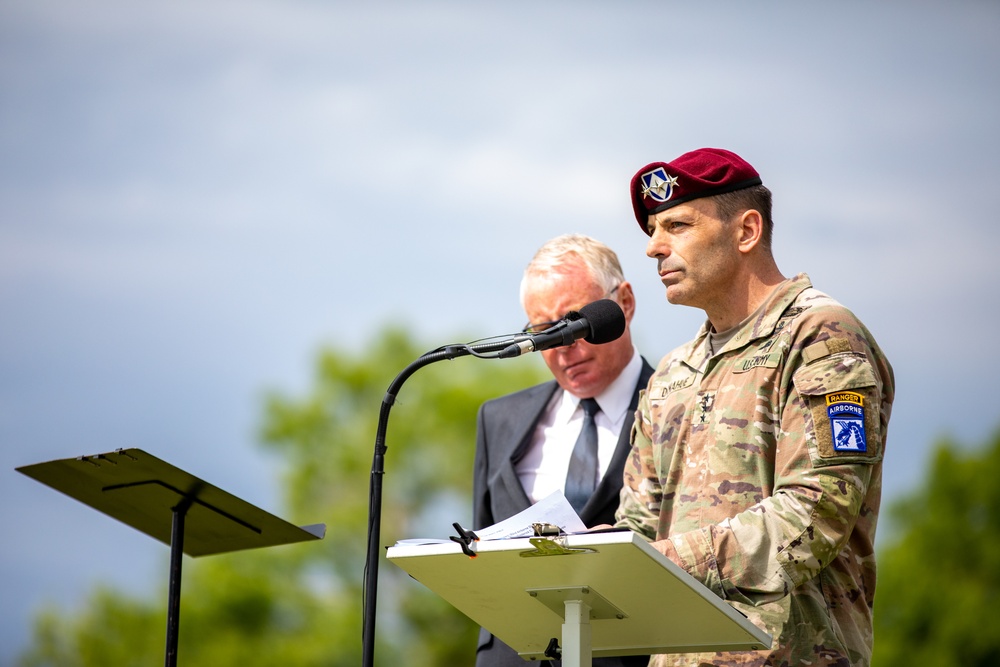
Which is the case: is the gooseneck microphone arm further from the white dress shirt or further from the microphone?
the white dress shirt

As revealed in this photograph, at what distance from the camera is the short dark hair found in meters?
3.53

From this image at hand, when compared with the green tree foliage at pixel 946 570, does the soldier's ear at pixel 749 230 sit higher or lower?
higher

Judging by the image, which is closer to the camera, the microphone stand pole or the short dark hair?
the microphone stand pole

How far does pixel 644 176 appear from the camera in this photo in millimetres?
3621

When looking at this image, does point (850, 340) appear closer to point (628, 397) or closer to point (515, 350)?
point (515, 350)

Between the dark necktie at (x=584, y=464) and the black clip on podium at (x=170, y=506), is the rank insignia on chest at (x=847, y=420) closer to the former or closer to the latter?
the dark necktie at (x=584, y=464)

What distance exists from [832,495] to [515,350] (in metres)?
0.90

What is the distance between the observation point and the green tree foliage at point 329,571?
2056cm

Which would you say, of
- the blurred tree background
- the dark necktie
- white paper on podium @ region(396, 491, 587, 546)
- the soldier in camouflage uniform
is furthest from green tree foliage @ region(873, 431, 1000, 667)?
white paper on podium @ region(396, 491, 587, 546)

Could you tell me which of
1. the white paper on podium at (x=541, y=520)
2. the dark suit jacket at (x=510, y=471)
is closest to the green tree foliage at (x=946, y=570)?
the dark suit jacket at (x=510, y=471)

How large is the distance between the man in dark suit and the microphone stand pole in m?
1.38

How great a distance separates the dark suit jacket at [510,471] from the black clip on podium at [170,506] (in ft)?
3.54

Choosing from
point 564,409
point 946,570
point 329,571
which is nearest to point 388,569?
point 329,571

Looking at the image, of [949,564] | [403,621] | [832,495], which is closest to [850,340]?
[832,495]
